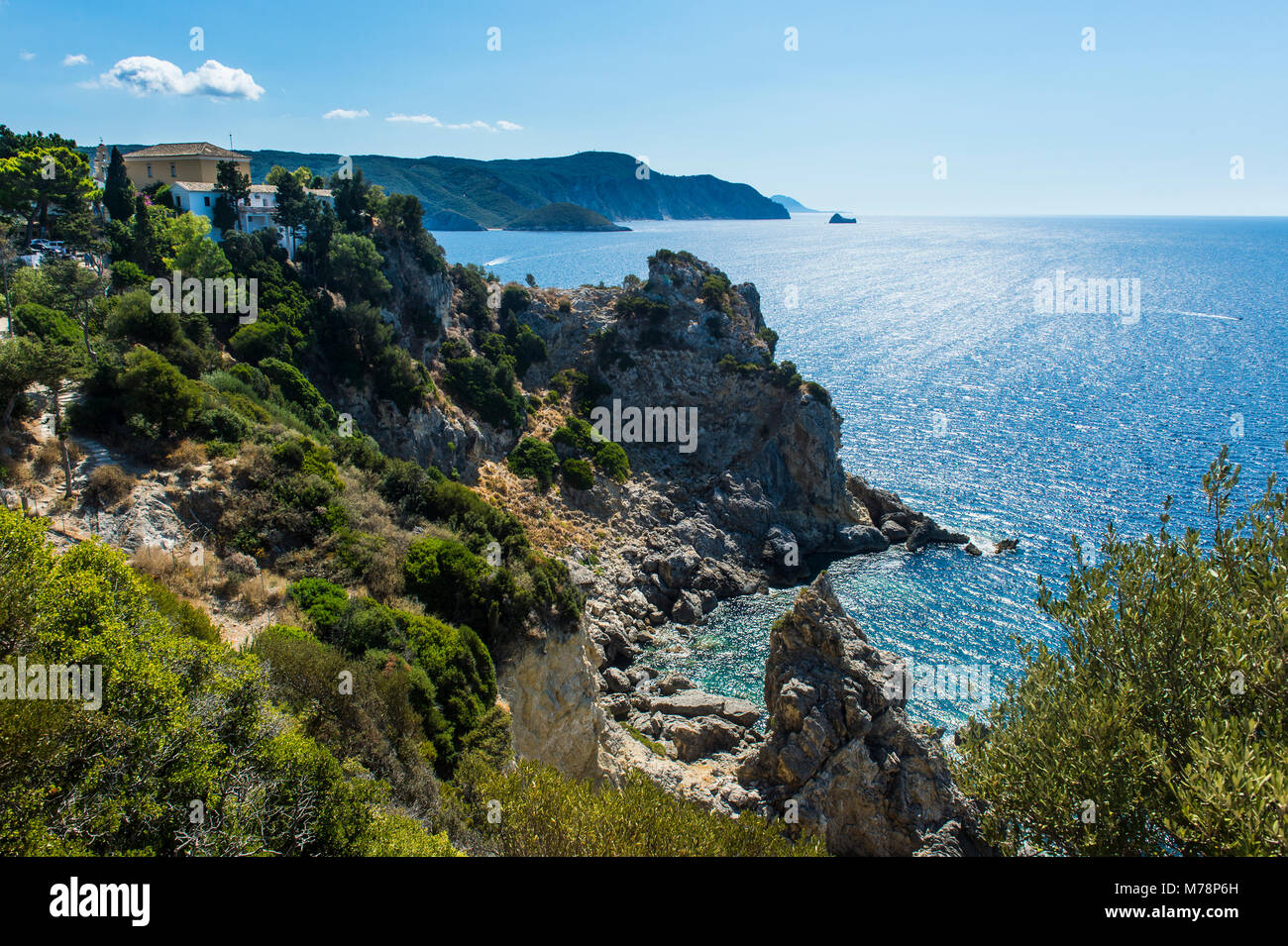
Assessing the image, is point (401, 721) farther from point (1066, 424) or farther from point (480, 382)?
point (1066, 424)

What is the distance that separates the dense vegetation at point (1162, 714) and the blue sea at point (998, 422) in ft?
10.6

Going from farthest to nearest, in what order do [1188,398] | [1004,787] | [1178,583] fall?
[1188,398]
[1004,787]
[1178,583]

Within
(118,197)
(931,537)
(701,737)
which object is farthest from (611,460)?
(118,197)

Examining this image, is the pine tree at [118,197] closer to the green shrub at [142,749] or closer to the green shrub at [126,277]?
the green shrub at [126,277]

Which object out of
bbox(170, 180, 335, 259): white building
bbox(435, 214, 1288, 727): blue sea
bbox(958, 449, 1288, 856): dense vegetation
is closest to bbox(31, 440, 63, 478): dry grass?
bbox(958, 449, 1288, 856): dense vegetation

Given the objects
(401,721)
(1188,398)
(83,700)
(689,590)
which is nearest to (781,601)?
(689,590)

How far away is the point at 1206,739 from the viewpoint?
10.6 metres

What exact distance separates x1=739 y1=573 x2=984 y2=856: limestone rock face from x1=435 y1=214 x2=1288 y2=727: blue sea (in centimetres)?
1020

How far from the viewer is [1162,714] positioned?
12.8 metres

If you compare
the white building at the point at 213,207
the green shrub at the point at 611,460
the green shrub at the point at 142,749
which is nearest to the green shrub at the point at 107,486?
the green shrub at the point at 142,749

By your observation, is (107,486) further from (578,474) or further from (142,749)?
(578,474)

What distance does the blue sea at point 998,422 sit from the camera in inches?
1917

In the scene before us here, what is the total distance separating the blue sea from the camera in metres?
48.7
